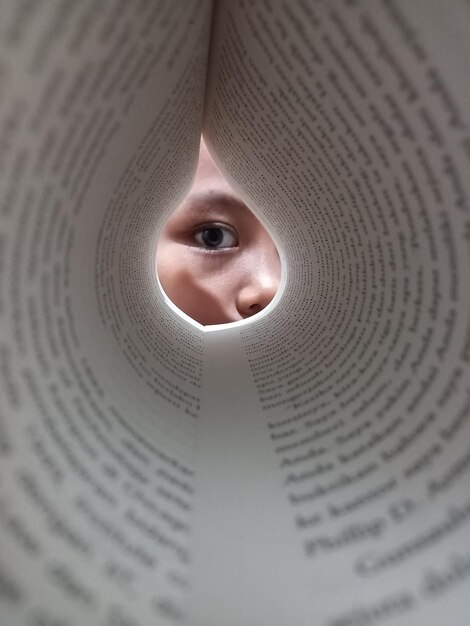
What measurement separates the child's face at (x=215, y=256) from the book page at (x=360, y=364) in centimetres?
32

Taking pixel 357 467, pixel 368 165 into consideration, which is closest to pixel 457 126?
pixel 368 165

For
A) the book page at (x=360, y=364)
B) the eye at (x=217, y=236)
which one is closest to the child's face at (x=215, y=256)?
the eye at (x=217, y=236)

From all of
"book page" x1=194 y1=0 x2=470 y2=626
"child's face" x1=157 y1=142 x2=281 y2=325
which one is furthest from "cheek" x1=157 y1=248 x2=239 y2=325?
"book page" x1=194 y1=0 x2=470 y2=626

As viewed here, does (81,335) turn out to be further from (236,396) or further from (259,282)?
(259,282)

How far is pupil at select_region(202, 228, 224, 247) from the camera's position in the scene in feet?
2.31

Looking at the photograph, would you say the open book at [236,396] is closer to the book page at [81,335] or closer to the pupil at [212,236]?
the book page at [81,335]

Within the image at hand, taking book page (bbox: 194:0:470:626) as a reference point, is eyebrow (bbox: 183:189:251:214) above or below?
above

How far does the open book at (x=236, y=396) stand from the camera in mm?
189

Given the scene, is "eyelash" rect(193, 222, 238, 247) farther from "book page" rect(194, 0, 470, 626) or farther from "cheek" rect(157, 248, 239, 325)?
"book page" rect(194, 0, 470, 626)

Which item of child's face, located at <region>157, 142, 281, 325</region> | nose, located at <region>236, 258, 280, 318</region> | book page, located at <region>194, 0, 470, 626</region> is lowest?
book page, located at <region>194, 0, 470, 626</region>

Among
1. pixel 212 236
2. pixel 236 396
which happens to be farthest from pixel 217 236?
pixel 236 396

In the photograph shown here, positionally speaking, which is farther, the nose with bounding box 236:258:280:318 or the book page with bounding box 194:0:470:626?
the nose with bounding box 236:258:280:318

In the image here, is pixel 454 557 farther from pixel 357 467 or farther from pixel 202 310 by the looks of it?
pixel 202 310

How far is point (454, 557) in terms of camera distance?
22 cm
